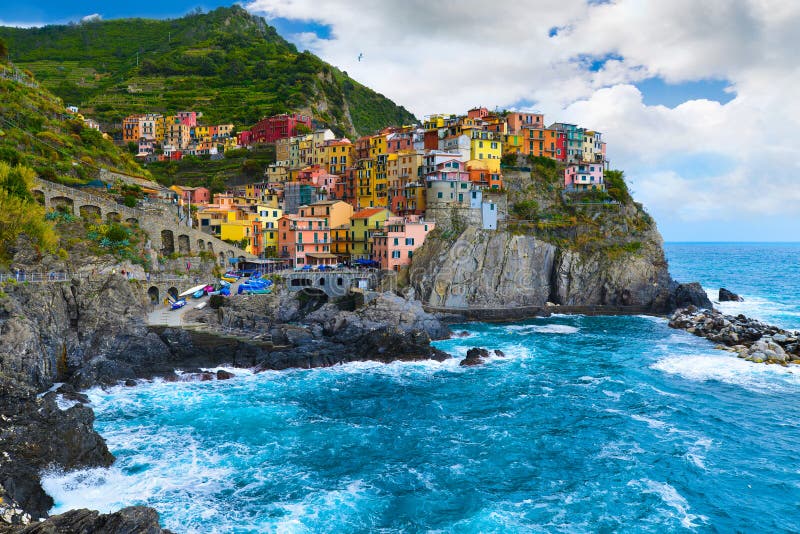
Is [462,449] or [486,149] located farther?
[486,149]

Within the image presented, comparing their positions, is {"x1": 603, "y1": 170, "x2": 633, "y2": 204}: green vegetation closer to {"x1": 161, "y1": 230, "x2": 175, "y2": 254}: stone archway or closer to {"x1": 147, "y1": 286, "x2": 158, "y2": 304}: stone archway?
{"x1": 161, "y1": 230, "x2": 175, "y2": 254}: stone archway

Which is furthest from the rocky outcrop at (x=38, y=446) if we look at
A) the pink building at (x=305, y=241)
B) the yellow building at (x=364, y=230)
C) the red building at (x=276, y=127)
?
the red building at (x=276, y=127)

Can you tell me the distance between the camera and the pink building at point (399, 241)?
65188 millimetres

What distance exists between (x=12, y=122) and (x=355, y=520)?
6846 centimetres

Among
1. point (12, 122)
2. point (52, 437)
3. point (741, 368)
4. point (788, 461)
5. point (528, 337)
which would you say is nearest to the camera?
point (52, 437)

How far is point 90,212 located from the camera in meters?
53.7

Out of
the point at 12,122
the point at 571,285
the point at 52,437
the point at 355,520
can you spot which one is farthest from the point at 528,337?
the point at 12,122

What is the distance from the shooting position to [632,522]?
21.9 meters

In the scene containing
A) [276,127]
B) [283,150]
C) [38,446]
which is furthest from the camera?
[276,127]

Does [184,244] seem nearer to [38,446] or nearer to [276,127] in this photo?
[38,446]

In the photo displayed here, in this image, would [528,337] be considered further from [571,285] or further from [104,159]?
[104,159]

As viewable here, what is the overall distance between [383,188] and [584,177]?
2942 cm

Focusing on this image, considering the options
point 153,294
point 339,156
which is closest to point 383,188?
point 339,156

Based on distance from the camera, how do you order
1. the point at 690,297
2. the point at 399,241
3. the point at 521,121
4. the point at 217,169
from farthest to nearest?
the point at 217,169 < the point at 521,121 < the point at 690,297 < the point at 399,241
